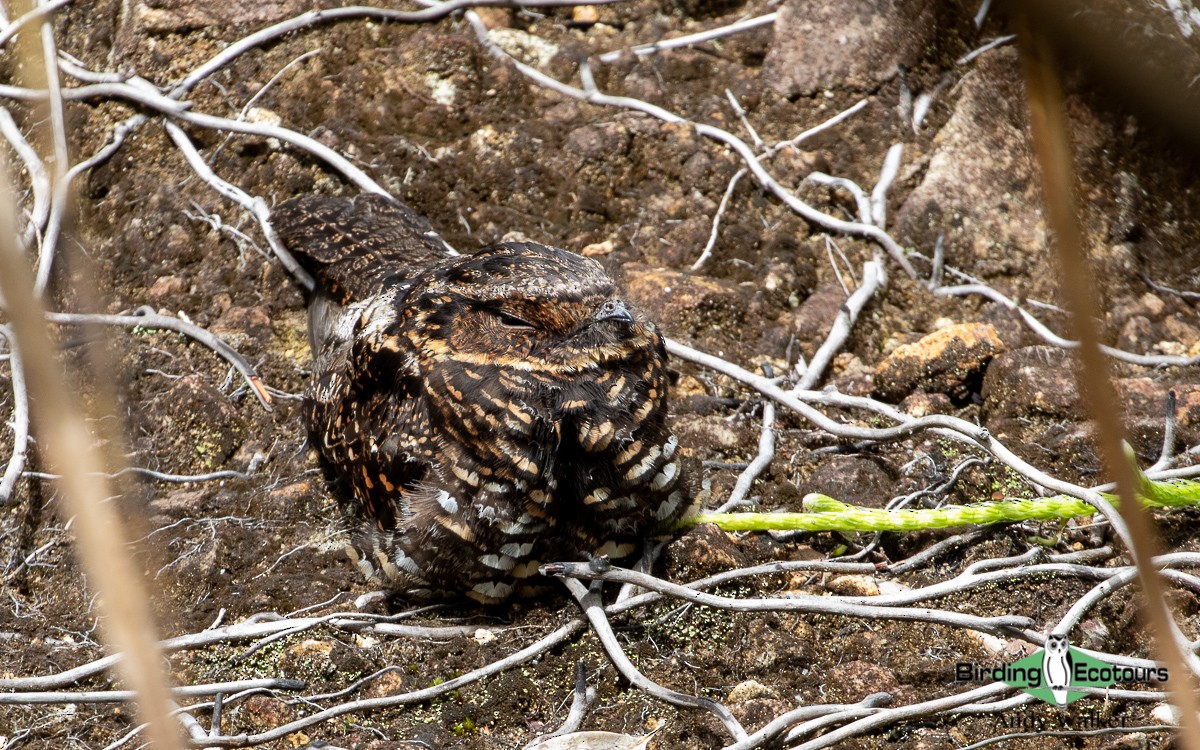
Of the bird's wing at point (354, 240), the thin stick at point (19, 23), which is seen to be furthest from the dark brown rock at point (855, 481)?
the thin stick at point (19, 23)

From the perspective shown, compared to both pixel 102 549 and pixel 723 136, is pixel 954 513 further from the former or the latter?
pixel 102 549

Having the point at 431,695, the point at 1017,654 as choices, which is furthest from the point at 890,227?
the point at 431,695

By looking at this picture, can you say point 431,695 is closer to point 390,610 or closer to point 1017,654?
point 390,610

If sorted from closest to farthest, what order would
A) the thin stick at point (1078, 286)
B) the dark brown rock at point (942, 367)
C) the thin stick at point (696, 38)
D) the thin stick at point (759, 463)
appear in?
the thin stick at point (1078, 286) < the thin stick at point (759, 463) < the dark brown rock at point (942, 367) < the thin stick at point (696, 38)

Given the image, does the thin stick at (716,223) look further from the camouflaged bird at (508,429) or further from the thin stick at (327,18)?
the thin stick at (327,18)

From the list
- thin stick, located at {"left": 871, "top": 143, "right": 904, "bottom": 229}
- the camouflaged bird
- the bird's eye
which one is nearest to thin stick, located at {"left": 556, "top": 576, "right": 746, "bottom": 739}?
the camouflaged bird

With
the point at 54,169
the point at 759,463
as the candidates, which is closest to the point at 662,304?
the point at 759,463
